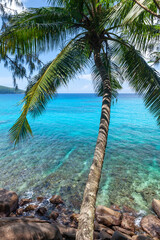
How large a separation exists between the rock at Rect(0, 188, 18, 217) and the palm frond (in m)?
2.08

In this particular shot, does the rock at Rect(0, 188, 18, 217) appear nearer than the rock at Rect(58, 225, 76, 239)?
No

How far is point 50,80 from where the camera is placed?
3.33 m

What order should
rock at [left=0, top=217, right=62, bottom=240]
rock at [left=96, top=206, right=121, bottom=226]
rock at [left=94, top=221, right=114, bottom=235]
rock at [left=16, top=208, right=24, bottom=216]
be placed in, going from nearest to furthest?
rock at [left=0, top=217, right=62, bottom=240] → rock at [left=94, top=221, right=114, bottom=235] → rock at [left=96, top=206, right=121, bottom=226] → rock at [left=16, top=208, right=24, bottom=216]

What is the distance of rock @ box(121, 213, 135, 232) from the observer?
3.69 metres

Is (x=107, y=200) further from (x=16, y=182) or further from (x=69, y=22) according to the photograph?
(x=69, y=22)

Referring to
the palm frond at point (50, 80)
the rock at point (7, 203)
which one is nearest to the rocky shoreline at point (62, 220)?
the rock at point (7, 203)

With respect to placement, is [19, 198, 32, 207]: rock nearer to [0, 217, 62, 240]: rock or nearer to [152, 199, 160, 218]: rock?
[0, 217, 62, 240]: rock

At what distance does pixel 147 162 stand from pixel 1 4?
8891mm

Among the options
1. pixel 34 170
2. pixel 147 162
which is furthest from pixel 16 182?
pixel 147 162

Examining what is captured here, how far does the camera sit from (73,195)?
4.96 m

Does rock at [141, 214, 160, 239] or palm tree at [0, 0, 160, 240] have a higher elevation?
palm tree at [0, 0, 160, 240]

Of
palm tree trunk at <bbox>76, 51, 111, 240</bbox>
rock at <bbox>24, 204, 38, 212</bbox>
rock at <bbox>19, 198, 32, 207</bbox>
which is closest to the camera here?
palm tree trunk at <bbox>76, 51, 111, 240</bbox>

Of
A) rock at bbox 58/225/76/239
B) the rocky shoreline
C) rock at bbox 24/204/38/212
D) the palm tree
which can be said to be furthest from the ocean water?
the palm tree

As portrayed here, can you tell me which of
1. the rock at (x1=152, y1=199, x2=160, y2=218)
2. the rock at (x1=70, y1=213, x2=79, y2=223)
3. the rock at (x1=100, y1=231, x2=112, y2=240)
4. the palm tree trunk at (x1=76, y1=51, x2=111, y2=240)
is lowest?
the rock at (x1=70, y1=213, x2=79, y2=223)
